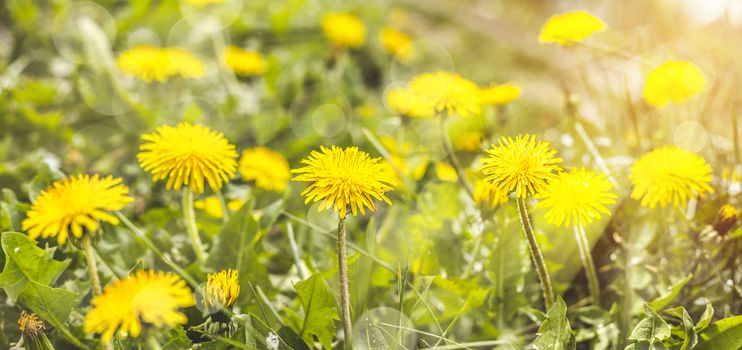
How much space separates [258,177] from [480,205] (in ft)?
1.89

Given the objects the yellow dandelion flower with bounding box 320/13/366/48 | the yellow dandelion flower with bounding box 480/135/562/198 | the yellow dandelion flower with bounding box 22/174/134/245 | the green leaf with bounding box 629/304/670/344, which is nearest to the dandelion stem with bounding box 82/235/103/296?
the yellow dandelion flower with bounding box 22/174/134/245

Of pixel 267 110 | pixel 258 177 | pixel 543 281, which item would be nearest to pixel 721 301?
pixel 543 281

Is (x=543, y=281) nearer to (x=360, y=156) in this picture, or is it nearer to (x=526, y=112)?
(x=360, y=156)

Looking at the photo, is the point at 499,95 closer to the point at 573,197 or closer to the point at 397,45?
the point at 573,197

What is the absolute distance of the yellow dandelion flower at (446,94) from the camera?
1378 millimetres

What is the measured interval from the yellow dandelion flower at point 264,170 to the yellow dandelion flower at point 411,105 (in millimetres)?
382

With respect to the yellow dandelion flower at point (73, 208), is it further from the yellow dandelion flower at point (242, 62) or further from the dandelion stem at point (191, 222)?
the yellow dandelion flower at point (242, 62)

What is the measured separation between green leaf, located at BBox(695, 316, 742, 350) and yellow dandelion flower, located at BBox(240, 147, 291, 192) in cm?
102

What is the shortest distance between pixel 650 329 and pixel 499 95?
2.73 ft

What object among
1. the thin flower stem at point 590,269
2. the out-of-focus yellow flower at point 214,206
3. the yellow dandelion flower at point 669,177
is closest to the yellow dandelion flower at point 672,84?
the yellow dandelion flower at point 669,177

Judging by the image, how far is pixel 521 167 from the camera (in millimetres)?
987

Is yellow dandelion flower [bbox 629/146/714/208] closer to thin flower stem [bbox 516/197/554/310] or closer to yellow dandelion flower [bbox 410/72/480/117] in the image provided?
thin flower stem [bbox 516/197/554/310]

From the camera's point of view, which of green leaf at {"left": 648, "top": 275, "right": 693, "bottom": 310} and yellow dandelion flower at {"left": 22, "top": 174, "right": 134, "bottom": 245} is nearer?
yellow dandelion flower at {"left": 22, "top": 174, "right": 134, "bottom": 245}

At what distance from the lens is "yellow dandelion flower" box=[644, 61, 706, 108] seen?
1.42 m
